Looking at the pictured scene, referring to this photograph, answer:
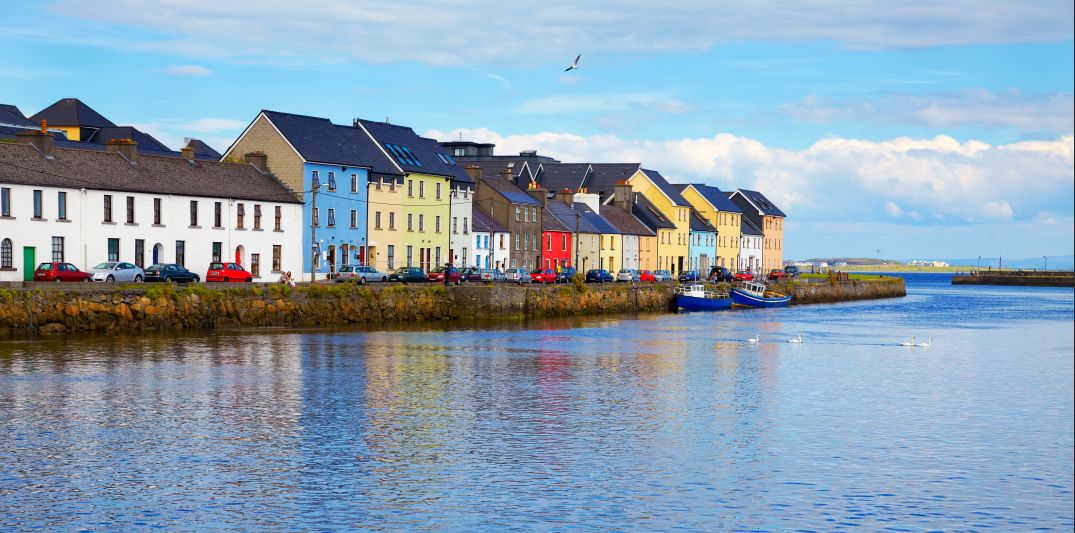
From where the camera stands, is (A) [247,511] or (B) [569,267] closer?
(A) [247,511]

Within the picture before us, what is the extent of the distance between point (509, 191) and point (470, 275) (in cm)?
2830

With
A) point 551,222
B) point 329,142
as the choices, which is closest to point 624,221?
point 551,222

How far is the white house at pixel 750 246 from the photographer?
170 meters

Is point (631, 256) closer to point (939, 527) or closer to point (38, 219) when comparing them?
point (38, 219)

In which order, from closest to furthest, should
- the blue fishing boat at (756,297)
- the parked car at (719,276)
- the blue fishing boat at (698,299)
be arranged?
the blue fishing boat at (698,299), the blue fishing boat at (756,297), the parked car at (719,276)

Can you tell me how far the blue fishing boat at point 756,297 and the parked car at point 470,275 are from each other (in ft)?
102

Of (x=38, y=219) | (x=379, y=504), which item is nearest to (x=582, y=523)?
(x=379, y=504)

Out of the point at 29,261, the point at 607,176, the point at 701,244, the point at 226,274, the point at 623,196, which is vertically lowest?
the point at 226,274

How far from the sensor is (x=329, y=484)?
1024 inches

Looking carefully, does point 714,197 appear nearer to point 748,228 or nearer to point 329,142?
point 748,228

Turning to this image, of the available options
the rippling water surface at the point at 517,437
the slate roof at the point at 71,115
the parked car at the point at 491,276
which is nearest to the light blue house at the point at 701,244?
the parked car at the point at 491,276

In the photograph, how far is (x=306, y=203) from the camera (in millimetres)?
88938

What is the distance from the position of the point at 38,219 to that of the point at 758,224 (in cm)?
12387

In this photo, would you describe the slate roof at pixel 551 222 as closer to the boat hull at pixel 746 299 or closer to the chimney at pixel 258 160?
the boat hull at pixel 746 299
